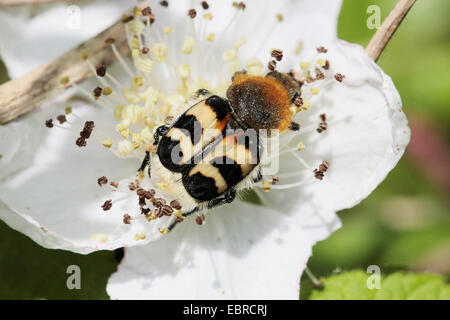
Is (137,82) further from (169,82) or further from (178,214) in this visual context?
(178,214)

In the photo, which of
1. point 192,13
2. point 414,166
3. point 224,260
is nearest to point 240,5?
point 192,13

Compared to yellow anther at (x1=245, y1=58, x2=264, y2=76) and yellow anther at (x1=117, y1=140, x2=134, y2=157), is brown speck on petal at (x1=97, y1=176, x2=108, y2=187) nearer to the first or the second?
yellow anther at (x1=117, y1=140, x2=134, y2=157)

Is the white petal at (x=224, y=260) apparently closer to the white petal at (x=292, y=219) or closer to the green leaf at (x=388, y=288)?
the white petal at (x=292, y=219)

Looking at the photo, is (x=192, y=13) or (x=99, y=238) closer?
(x=99, y=238)

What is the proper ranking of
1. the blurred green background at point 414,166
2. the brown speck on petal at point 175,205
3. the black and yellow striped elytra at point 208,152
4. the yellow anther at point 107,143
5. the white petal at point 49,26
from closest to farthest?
the black and yellow striped elytra at point 208,152 < the brown speck on petal at point 175,205 < the yellow anther at point 107,143 < the white petal at point 49,26 < the blurred green background at point 414,166

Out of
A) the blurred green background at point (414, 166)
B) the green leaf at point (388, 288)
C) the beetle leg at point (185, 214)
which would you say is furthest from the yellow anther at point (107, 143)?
the blurred green background at point (414, 166)

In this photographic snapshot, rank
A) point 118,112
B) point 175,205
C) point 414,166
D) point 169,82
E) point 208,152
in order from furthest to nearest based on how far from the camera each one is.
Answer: point 414,166 < point 169,82 < point 118,112 < point 175,205 < point 208,152

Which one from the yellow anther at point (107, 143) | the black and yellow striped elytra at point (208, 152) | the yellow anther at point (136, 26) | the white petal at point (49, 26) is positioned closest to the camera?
the black and yellow striped elytra at point (208, 152)
